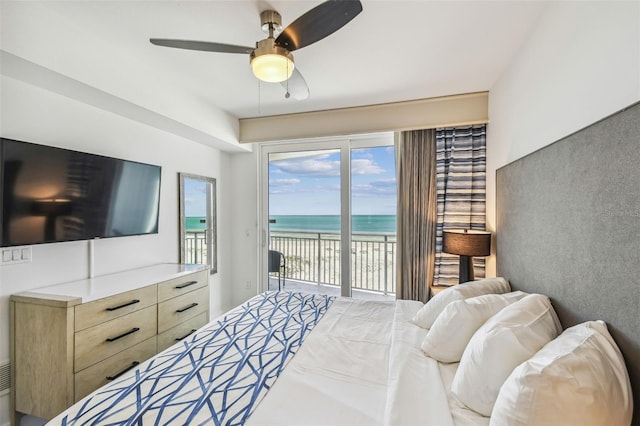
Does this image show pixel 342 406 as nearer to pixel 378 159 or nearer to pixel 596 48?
pixel 596 48

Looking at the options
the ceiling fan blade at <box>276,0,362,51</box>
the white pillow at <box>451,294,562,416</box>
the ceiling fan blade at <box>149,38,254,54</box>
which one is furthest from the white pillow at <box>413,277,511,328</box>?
the ceiling fan blade at <box>149,38,254,54</box>

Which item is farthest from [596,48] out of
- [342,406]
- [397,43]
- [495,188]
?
[342,406]

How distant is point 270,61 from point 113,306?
191cm

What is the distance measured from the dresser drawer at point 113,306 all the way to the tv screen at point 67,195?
1.75 feet

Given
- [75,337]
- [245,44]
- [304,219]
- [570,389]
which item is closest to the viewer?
[570,389]

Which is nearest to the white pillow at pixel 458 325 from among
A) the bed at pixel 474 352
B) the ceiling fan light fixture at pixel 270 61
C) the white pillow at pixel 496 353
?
the bed at pixel 474 352

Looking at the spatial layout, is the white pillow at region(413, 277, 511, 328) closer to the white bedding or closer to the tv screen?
the white bedding

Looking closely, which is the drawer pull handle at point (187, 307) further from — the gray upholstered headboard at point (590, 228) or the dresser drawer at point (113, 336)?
the gray upholstered headboard at point (590, 228)

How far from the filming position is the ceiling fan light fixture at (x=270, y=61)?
5.04ft

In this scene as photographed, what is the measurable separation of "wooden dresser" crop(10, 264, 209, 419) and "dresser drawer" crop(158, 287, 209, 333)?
0.26 ft

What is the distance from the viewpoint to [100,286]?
1.99 m

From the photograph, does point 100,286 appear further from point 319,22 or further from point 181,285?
point 319,22

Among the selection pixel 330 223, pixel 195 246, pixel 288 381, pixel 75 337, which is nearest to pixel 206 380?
pixel 288 381

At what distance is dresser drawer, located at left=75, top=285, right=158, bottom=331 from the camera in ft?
5.60
